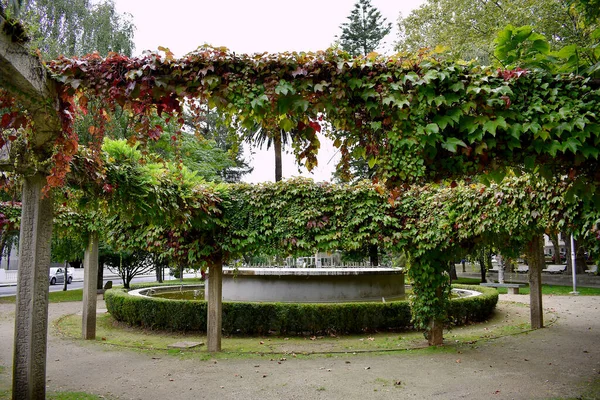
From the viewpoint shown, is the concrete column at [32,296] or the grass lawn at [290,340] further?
the grass lawn at [290,340]

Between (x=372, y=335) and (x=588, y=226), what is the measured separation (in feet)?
20.6

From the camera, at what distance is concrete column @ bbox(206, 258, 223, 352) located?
9.59m

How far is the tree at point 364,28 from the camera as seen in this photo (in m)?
29.9

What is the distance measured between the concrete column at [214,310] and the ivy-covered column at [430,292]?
417 centimetres

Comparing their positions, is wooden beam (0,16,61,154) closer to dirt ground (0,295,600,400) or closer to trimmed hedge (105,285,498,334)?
dirt ground (0,295,600,400)

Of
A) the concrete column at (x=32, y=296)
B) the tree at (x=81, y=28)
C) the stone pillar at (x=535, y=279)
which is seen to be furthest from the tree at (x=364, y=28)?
the concrete column at (x=32, y=296)

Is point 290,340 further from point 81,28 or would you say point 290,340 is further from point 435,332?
point 81,28

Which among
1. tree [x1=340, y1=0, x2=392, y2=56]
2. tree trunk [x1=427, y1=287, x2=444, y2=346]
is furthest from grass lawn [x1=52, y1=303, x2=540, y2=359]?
tree [x1=340, y1=0, x2=392, y2=56]

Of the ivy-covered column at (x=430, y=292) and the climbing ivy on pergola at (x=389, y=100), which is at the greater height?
the climbing ivy on pergola at (x=389, y=100)

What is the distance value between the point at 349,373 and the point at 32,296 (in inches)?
198

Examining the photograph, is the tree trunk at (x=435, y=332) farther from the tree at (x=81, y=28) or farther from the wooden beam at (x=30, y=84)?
the tree at (x=81, y=28)

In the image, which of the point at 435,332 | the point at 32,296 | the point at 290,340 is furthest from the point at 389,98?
the point at 290,340

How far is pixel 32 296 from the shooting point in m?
5.16

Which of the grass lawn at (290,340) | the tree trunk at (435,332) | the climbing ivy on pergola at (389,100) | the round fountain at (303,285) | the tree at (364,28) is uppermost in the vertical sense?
the tree at (364,28)
